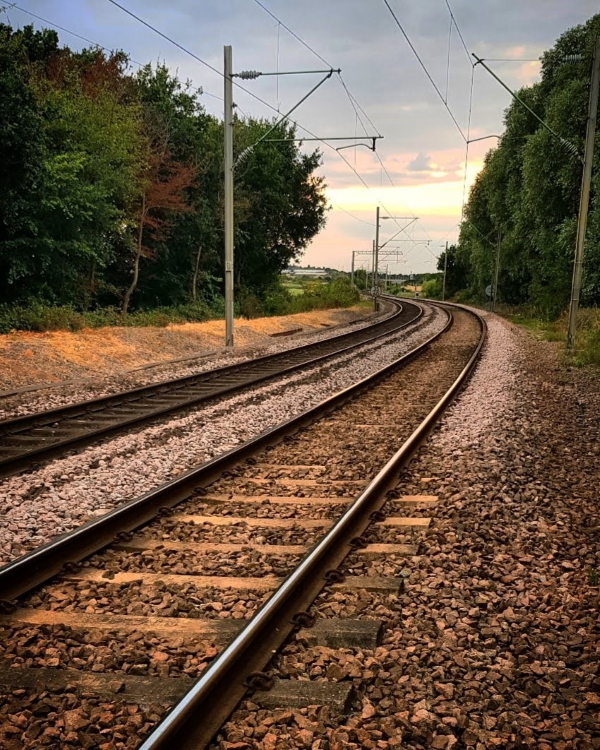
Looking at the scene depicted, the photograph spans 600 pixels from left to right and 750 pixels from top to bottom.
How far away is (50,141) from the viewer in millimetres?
20453

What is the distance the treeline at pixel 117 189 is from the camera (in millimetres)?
18969

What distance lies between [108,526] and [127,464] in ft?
6.53

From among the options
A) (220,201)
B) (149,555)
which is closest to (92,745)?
(149,555)

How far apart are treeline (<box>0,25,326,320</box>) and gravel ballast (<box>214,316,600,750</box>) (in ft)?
52.6

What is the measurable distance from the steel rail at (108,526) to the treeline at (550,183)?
1530cm

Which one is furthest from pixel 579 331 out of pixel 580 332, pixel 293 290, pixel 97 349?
pixel 293 290

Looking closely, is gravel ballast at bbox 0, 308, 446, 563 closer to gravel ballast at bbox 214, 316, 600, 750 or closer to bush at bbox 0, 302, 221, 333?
gravel ballast at bbox 214, 316, 600, 750

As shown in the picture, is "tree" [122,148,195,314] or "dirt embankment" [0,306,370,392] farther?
"tree" [122,148,195,314]

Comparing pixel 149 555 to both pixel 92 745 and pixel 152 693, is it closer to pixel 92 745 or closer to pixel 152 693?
pixel 152 693

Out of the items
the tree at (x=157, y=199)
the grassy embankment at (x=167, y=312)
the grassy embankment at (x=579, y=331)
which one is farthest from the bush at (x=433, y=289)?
the tree at (x=157, y=199)

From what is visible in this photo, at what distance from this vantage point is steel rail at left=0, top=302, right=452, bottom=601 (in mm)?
4316

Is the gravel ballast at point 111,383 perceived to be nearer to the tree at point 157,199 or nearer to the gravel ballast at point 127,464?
the gravel ballast at point 127,464

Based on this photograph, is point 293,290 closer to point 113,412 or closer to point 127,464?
point 113,412

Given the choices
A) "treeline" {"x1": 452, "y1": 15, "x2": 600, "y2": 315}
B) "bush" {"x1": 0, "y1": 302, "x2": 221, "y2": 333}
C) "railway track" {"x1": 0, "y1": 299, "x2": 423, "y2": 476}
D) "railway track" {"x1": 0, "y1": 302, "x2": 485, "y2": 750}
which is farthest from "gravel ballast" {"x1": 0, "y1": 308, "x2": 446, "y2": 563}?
"treeline" {"x1": 452, "y1": 15, "x2": 600, "y2": 315}
